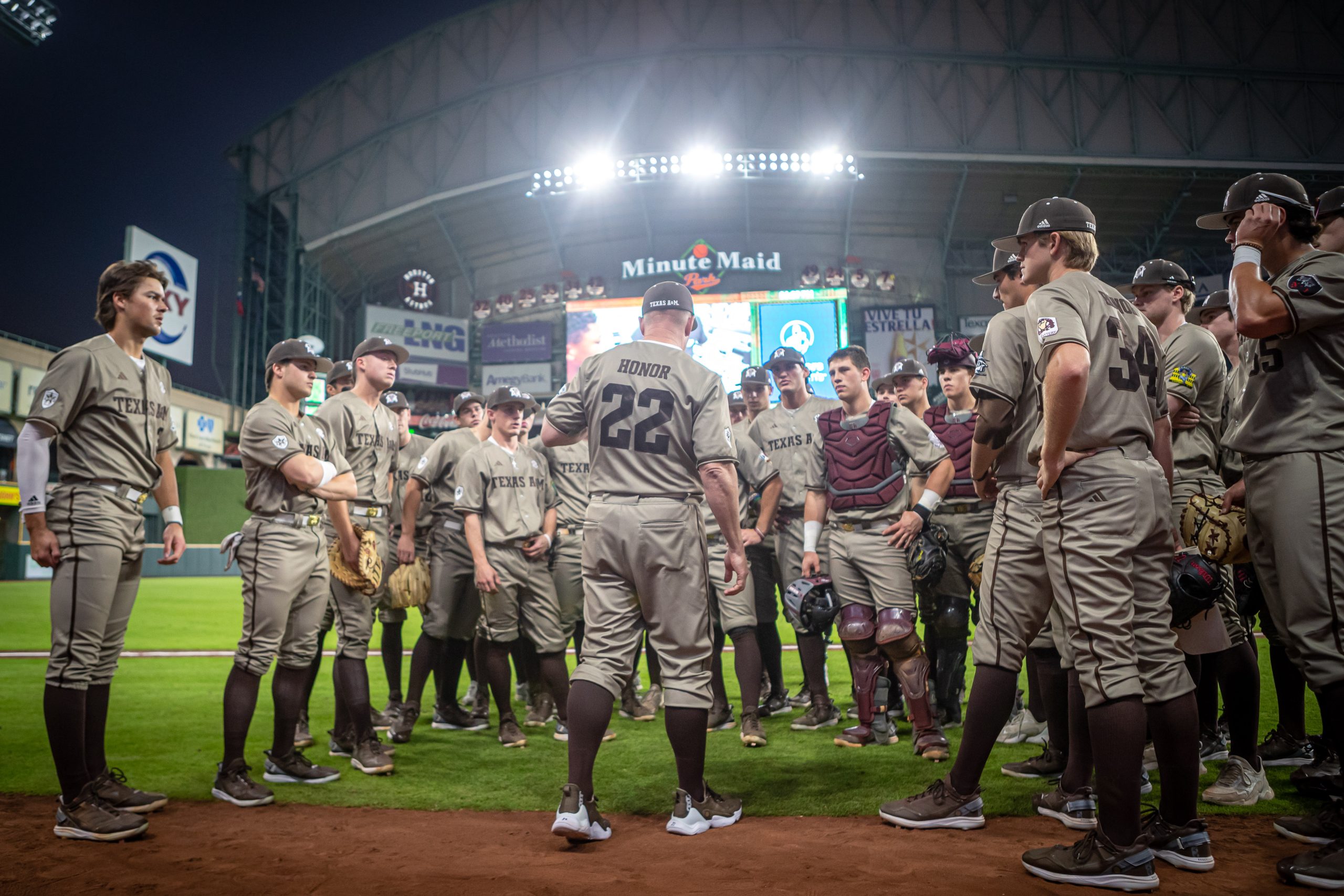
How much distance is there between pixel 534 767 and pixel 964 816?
7.66 ft

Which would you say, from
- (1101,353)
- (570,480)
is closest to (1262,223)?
(1101,353)

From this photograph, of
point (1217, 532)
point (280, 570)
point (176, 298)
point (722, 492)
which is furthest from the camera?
point (176, 298)

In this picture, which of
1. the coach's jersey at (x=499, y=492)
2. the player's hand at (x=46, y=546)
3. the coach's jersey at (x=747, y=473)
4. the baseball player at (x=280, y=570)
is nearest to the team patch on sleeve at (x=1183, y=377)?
the coach's jersey at (x=747, y=473)

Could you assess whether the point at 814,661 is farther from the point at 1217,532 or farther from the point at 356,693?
the point at 356,693

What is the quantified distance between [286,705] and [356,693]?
0.38m

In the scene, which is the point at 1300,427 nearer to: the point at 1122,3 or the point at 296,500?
the point at 296,500

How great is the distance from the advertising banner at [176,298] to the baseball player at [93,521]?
26.3 metres

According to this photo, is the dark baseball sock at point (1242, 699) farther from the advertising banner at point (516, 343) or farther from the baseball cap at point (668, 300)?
the advertising banner at point (516, 343)

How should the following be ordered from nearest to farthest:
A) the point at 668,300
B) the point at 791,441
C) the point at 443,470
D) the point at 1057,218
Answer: the point at 1057,218
the point at 668,300
the point at 791,441
the point at 443,470

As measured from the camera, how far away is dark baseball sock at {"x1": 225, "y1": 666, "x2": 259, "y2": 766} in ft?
12.8

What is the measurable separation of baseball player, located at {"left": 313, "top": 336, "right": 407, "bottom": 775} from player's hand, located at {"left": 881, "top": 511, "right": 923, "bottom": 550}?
118 inches

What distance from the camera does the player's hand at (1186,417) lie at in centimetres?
397

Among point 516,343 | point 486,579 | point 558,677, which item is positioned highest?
point 516,343

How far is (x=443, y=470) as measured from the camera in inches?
241
